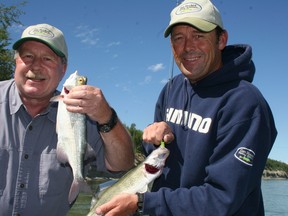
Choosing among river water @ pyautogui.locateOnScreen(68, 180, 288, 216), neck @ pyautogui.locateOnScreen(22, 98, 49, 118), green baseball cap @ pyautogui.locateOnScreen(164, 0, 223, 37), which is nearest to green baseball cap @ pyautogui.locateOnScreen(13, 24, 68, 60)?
neck @ pyautogui.locateOnScreen(22, 98, 49, 118)

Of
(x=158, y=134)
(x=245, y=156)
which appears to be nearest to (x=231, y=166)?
(x=245, y=156)

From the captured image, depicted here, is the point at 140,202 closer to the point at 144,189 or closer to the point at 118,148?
the point at 144,189

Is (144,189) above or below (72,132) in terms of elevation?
below

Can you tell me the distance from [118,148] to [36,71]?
167cm

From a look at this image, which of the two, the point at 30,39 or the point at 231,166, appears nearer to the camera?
the point at 231,166

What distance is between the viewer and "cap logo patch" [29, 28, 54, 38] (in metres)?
5.78

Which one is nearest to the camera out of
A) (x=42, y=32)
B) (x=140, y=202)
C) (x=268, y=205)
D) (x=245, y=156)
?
(x=245, y=156)

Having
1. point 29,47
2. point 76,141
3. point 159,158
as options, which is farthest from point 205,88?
point 29,47

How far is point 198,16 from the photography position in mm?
5043

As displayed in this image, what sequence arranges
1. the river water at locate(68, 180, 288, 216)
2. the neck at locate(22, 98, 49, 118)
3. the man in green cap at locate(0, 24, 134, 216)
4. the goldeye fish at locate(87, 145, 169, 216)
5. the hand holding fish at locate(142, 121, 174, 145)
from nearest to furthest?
the goldeye fish at locate(87, 145, 169, 216)
the hand holding fish at locate(142, 121, 174, 145)
the man in green cap at locate(0, 24, 134, 216)
the neck at locate(22, 98, 49, 118)
the river water at locate(68, 180, 288, 216)

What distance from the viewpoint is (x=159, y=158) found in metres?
4.70

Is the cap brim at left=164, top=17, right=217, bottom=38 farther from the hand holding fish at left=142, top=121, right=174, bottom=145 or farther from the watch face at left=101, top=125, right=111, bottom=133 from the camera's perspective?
the watch face at left=101, top=125, right=111, bottom=133

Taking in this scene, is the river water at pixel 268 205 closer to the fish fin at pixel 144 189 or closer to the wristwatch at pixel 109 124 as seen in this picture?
the wristwatch at pixel 109 124

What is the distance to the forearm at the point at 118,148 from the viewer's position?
5.54 meters
